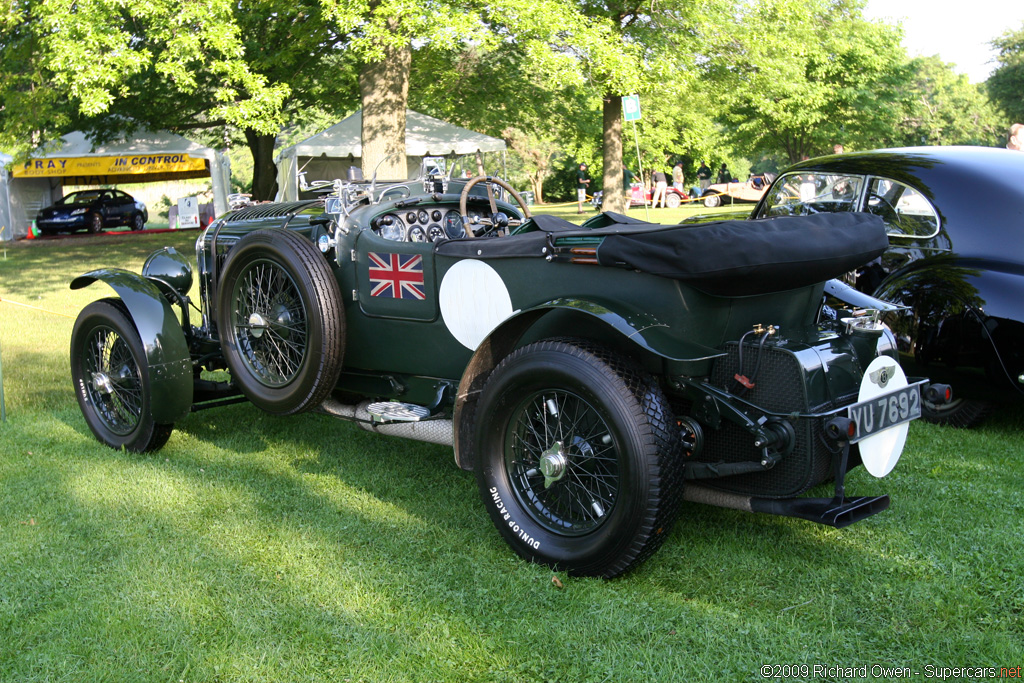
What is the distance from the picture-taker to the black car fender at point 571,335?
2.99 meters

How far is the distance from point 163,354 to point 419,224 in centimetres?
157

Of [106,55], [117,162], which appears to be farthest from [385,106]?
[117,162]

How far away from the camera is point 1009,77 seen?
40.2 meters

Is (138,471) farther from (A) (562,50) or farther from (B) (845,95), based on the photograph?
(B) (845,95)

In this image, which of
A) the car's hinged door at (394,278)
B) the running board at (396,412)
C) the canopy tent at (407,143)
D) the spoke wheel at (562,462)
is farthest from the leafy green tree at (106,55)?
the spoke wheel at (562,462)

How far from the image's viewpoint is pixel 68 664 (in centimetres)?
272

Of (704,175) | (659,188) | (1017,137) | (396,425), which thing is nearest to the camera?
(396,425)

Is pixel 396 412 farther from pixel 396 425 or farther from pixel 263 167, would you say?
pixel 263 167

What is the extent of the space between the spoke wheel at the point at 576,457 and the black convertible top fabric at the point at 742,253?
0.38 metres

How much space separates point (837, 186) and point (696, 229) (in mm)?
3059

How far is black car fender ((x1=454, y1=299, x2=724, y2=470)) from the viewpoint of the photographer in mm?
2994

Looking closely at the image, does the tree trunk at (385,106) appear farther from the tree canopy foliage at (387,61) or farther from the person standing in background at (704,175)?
the person standing in background at (704,175)

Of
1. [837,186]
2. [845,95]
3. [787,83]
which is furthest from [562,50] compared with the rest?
[845,95]

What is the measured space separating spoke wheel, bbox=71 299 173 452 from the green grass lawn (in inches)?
9.1
